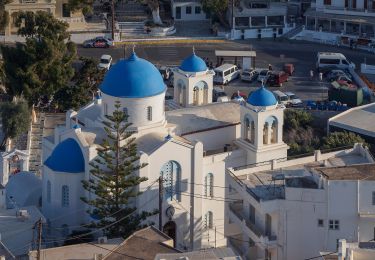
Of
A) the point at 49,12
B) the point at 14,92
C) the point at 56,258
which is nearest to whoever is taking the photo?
the point at 56,258

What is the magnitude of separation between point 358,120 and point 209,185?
56.1 ft

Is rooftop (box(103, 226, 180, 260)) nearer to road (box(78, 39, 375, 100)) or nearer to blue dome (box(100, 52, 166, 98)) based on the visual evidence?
blue dome (box(100, 52, 166, 98))

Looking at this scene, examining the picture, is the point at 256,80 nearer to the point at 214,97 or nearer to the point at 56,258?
the point at 214,97

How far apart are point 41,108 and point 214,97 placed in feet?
34.2

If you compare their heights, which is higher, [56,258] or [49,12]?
[49,12]

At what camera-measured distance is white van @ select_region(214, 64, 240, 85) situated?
8169 cm

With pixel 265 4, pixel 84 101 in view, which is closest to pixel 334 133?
pixel 84 101

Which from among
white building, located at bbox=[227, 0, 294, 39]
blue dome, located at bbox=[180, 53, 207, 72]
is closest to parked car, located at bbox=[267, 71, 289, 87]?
white building, located at bbox=[227, 0, 294, 39]

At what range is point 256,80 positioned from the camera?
83062mm

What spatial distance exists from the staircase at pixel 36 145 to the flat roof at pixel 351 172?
1800 cm

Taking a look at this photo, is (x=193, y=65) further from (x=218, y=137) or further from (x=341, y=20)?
(x=341, y=20)

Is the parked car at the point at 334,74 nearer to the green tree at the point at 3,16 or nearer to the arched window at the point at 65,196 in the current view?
the green tree at the point at 3,16

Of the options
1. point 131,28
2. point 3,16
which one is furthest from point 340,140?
point 3,16

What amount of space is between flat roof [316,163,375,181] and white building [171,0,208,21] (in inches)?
1693
